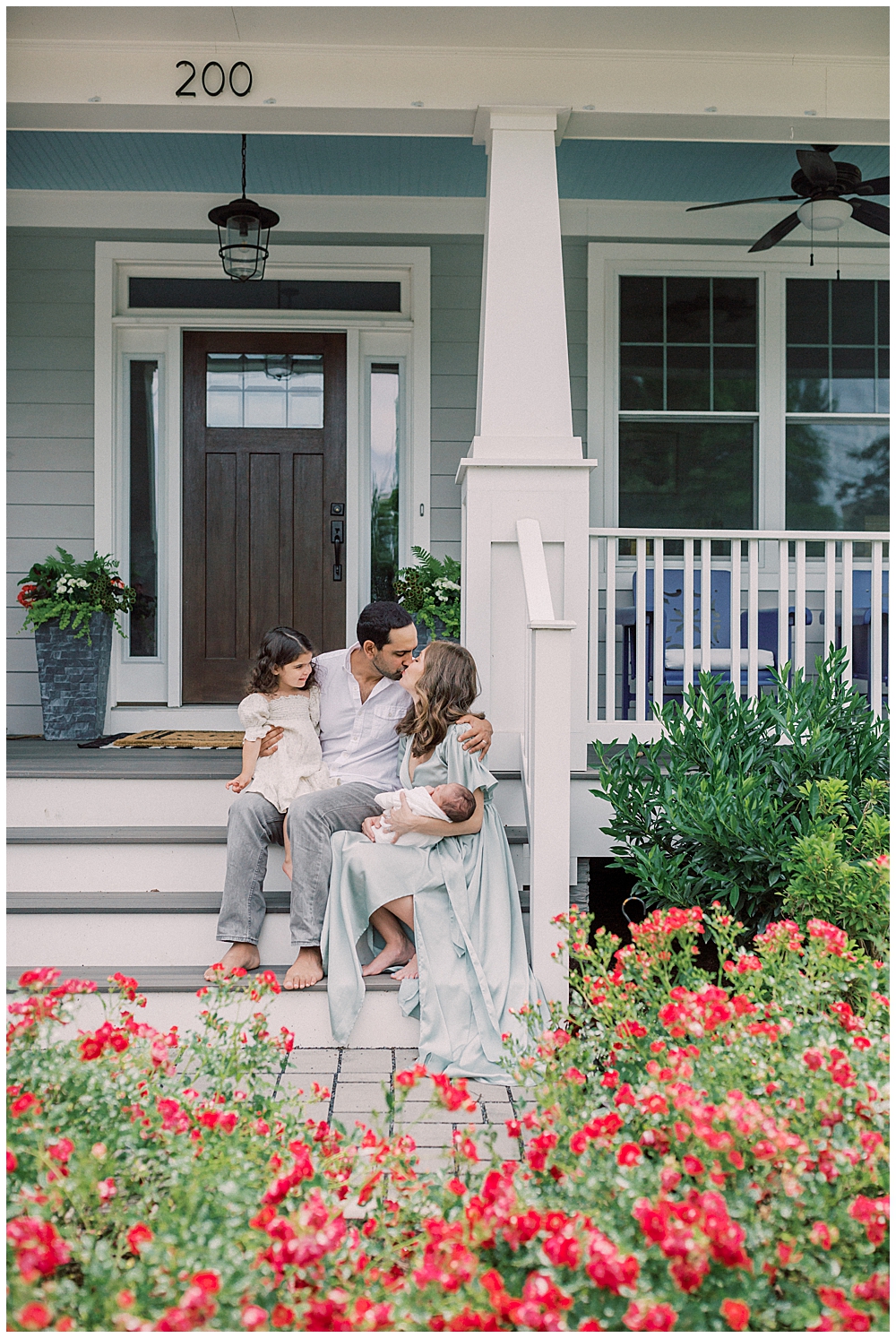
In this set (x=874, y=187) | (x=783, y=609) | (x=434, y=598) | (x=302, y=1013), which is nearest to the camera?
(x=302, y=1013)

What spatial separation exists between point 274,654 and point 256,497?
7.60 feet

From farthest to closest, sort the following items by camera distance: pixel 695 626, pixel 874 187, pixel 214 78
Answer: pixel 695 626, pixel 874 187, pixel 214 78

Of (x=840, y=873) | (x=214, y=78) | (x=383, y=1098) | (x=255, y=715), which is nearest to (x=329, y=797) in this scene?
(x=255, y=715)

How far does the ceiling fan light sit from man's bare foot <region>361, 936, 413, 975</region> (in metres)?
3.63

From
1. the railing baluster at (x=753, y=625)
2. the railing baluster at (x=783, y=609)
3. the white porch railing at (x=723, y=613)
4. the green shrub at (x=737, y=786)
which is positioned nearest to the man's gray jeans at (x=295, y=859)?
the green shrub at (x=737, y=786)

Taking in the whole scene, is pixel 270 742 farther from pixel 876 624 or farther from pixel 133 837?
pixel 876 624

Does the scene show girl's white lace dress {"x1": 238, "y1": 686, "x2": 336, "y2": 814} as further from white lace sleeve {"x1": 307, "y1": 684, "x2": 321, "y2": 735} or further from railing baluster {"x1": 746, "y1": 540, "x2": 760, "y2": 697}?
railing baluster {"x1": 746, "y1": 540, "x2": 760, "y2": 697}

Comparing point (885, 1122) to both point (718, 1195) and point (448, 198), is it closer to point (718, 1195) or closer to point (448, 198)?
point (718, 1195)

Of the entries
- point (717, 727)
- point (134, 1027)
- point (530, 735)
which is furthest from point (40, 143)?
point (134, 1027)

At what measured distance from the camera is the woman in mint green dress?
275cm

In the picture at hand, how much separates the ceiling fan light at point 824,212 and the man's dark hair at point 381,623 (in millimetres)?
2756

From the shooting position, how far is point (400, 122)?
366 centimetres

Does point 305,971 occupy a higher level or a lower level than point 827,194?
lower

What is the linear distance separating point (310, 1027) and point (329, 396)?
141 inches
